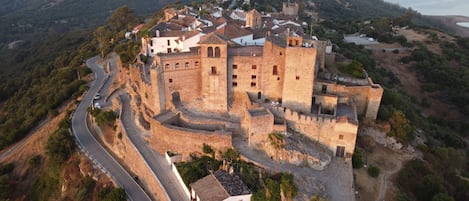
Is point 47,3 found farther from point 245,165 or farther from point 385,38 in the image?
point 245,165

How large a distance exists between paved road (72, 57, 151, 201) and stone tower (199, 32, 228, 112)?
9.53 meters

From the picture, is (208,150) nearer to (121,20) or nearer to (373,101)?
(373,101)

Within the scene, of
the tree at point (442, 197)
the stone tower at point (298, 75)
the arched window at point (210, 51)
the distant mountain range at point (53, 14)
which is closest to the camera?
the tree at point (442, 197)

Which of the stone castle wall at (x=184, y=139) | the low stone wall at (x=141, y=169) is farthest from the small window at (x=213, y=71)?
the low stone wall at (x=141, y=169)

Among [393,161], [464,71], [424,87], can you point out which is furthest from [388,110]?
[464,71]

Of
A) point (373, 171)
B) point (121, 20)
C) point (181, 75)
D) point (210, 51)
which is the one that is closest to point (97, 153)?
Result: point (181, 75)

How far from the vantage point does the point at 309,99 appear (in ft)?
97.3

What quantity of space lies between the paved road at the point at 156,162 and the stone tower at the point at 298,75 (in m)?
11.4

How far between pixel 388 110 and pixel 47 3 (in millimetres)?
193711

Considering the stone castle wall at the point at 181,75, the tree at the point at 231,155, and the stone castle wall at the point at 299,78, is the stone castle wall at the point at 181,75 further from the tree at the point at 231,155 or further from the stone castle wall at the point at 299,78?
the stone castle wall at the point at 299,78

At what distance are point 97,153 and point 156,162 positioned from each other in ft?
28.0

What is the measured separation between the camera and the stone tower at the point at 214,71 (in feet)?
98.5

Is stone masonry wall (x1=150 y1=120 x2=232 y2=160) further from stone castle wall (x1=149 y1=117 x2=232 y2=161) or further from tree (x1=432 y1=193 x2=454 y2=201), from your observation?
tree (x1=432 y1=193 x2=454 y2=201)

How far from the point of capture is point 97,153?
34156 millimetres
